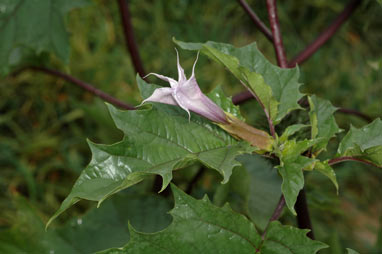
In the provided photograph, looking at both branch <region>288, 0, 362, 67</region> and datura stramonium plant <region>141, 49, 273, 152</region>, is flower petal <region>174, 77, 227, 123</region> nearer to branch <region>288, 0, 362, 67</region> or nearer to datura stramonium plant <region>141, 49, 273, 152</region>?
datura stramonium plant <region>141, 49, 273, 152</region>

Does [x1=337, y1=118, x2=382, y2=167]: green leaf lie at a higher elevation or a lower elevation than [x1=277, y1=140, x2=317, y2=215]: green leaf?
higher

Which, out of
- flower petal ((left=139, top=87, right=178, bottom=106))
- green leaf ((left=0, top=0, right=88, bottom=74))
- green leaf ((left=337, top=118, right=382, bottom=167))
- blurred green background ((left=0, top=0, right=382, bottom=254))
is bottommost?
blurred green background ((left=0, top=0, right=382, bottom=254))

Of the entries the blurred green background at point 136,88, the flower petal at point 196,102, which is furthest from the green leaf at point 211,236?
the blurred green background at point 136,88

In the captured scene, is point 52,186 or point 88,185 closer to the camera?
point 88,185

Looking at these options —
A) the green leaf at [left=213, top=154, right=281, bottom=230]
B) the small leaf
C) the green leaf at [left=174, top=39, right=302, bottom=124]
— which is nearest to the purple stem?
the green leaf at [left=213, top=154, right=281, bottom=230]

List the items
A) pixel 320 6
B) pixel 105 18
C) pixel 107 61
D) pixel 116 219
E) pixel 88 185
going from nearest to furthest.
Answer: pixel 88 185 < pixel 116 219 < pixel 107 61 < pixel 105 18 < pixel 320 6

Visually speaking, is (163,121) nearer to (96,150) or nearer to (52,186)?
(96,150)

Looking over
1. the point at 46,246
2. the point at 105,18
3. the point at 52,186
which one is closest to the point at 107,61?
the point at 105,18

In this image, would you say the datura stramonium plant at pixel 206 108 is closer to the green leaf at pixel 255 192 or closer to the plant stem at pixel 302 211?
the plant stem at pixel 302 211
